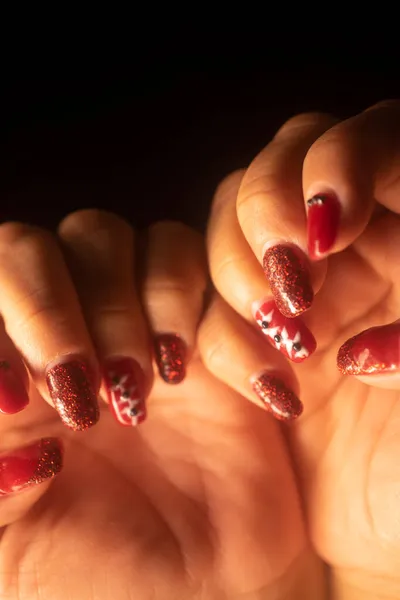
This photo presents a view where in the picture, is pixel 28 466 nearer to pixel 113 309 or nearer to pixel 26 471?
pixel 26 471

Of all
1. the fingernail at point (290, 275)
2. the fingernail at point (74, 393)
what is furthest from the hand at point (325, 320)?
the fingernail at point (74, 393)

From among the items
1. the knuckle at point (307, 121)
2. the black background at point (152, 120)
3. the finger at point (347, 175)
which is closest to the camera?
the finger at point (347, 175)

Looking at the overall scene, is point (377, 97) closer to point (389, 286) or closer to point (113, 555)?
point (389, 286)

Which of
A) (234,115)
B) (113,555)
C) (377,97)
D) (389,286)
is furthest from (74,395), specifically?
(377,97)

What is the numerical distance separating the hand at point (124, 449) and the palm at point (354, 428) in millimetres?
39

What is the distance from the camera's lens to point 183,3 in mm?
719

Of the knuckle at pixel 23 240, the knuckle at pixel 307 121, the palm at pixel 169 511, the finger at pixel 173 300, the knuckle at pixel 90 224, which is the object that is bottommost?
the palm at pixel 169 511

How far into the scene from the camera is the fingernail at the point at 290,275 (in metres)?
0.51

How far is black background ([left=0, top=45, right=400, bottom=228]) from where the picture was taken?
75 cm

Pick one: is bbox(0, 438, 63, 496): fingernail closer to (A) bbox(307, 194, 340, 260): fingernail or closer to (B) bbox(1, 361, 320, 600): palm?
(B) bbox(1, 361, 320, 600): palm

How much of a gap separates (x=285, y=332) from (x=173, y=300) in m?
0.12

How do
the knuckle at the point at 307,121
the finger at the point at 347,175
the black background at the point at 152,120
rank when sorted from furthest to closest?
1. the black background at the point at 152,120
2. the knuckle at the point at 307,121
3. the finger at the point at 347,175

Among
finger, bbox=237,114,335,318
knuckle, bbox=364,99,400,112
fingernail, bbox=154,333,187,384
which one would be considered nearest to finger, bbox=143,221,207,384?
fingernail, bbox=154,333,187,384

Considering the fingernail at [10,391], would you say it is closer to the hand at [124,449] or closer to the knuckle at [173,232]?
the hand at [124,449]
